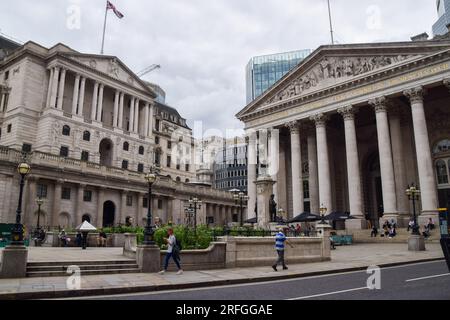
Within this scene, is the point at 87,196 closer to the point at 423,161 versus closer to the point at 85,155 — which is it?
the point at 85,155

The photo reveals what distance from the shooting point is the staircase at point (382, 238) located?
29.9 m

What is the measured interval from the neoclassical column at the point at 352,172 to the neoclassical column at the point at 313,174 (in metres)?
5.87

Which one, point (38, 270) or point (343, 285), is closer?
point (343, 285)

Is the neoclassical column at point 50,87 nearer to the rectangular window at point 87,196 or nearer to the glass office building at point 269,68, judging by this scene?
the rectangular window at point 87,196

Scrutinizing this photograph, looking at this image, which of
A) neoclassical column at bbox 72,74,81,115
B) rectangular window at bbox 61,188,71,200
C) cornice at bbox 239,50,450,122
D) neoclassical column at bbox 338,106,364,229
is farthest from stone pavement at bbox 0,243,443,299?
neoclassical column at bbox 72,74,81,115

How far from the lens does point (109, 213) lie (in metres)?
46.5

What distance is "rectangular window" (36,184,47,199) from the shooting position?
128 feet

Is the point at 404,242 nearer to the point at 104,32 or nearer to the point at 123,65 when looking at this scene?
the point at 123,65

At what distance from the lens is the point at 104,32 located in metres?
58.7

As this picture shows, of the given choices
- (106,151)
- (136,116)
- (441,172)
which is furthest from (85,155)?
(441,172)

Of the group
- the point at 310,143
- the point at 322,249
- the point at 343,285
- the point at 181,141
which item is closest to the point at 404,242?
the point at 322,249

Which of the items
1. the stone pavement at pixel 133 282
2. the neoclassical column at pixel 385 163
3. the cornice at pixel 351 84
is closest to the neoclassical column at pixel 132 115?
the cornice at pixel 351 84

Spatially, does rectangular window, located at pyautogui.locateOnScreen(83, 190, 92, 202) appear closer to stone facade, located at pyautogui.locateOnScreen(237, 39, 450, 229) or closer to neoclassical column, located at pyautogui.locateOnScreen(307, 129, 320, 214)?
stone facade, located at pyautogui.locateOnScreen(237, 39, 450, 229)
